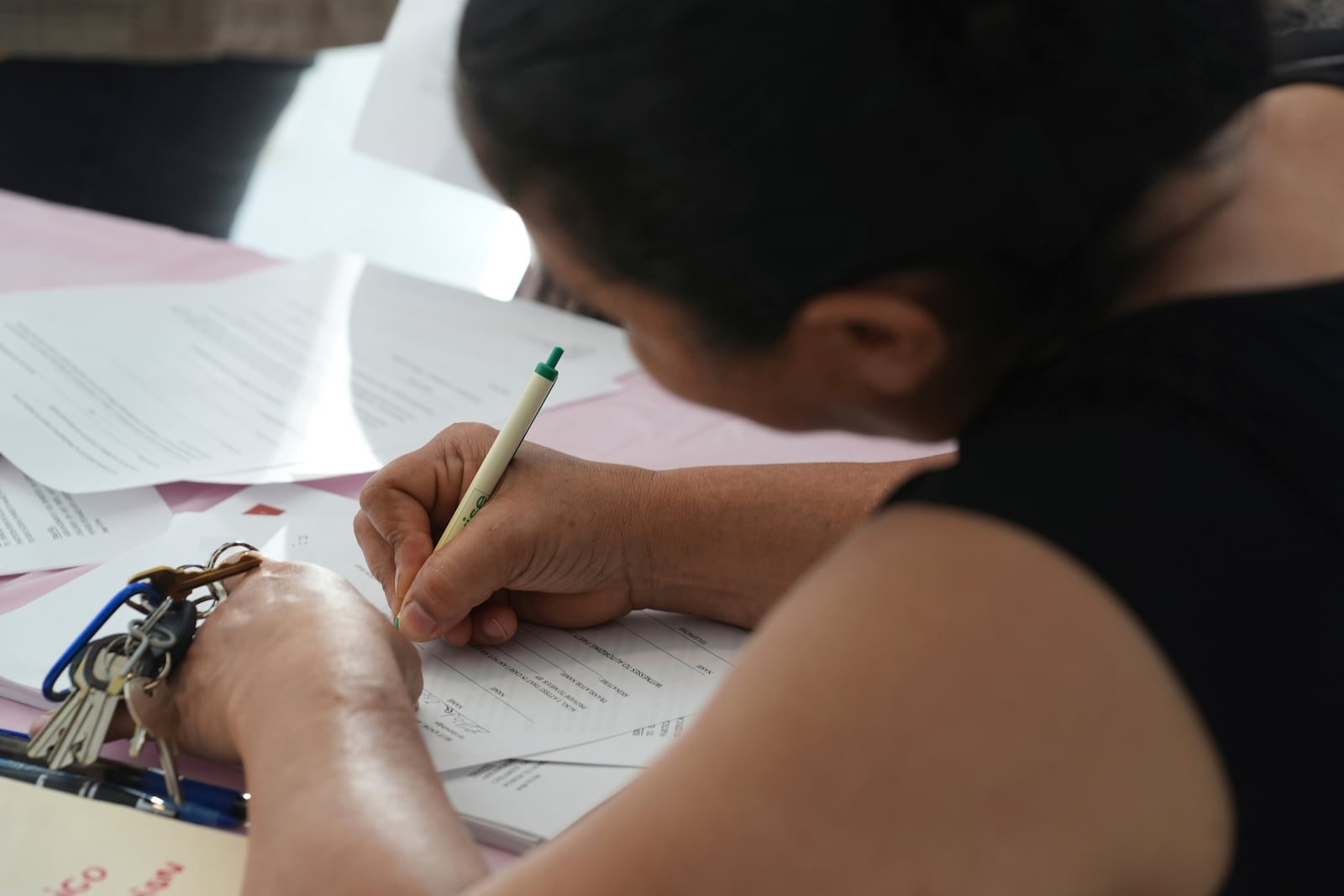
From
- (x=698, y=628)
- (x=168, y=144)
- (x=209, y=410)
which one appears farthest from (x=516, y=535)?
(x=168, y=144)

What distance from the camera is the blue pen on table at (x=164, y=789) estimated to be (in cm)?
62

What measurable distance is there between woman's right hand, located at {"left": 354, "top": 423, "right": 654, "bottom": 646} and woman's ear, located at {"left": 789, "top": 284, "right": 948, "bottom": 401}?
1.13 ft

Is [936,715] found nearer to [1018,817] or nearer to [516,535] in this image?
[1018,817]

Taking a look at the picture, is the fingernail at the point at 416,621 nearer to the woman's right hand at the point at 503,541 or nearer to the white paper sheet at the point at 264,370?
the woman's right hand at the point at 503,541

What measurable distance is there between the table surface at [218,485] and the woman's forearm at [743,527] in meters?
0.10

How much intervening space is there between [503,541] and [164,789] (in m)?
0.23

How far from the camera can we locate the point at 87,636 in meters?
0.67

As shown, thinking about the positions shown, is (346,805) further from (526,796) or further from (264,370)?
(264,370)

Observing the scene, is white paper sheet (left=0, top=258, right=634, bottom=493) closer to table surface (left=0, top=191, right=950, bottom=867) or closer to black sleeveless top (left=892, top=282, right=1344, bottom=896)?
table surface (left=0, top=191, right=950, bottom=867)

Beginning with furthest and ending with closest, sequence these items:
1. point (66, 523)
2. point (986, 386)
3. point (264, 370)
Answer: point (264, 370)
point (66, 523)
point (986, 386)

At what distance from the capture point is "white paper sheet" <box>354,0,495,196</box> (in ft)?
4.46

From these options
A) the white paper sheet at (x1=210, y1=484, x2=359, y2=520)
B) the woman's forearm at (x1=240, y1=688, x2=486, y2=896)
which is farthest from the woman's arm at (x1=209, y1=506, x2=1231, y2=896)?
the white paper sheet at (x1=210, y1=484, x2=359, y2=520)

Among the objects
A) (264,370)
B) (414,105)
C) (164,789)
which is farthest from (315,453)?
(414,105)

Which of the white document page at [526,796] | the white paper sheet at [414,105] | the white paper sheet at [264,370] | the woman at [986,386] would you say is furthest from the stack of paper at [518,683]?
the white paper sheet at [414,105]
